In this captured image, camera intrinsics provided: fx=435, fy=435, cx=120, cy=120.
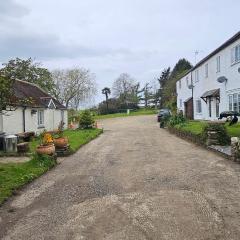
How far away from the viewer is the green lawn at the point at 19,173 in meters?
11.3

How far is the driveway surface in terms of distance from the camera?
7.43 meters

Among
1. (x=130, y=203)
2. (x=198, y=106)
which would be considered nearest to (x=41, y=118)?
(x=198, y=106)

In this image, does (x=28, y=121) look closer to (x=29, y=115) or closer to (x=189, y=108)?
(x=29, y=115)

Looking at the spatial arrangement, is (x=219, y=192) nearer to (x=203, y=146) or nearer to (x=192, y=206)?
(x=192, y=206)

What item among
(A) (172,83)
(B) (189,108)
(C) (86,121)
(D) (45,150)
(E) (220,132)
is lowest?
(D) (45,150)

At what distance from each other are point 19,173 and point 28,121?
1717cm

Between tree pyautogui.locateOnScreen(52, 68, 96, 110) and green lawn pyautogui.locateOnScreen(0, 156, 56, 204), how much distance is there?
5802 centimetres

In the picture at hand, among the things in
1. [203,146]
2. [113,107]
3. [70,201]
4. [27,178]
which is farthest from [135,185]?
[113,107]

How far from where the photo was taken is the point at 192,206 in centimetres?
895

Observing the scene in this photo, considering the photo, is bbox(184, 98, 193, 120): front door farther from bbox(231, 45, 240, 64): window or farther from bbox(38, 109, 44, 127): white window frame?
bbox(38, 109, 44, 127): white window frame

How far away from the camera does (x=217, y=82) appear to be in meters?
36.1

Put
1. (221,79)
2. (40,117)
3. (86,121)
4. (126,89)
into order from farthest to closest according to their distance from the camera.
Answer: (126,89)
(86,121)
(40,117)
(221,79)

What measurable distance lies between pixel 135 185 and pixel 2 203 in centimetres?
346

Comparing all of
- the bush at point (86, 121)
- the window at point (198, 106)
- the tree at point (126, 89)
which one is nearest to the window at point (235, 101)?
the window at point (198, 106)
